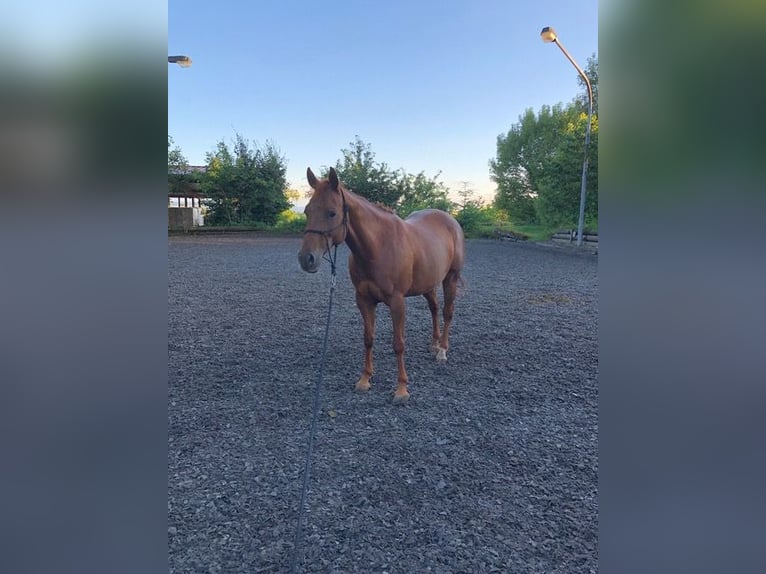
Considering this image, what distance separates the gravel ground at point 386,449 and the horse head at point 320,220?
1351mm

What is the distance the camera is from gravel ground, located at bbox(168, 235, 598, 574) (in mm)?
2049

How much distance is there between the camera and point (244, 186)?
80.7ft

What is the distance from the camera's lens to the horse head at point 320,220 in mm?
2971

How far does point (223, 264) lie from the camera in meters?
12.7

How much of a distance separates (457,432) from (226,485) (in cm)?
166

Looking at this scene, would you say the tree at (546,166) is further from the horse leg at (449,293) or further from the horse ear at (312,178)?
the horse ear at (312,178)

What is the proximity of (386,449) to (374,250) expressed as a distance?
1.56 metres

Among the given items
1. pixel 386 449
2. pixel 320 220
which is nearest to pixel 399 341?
pixel 386 449

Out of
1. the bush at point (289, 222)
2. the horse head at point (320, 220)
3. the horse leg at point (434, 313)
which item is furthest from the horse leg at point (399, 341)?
the bush at point (289, 222)
